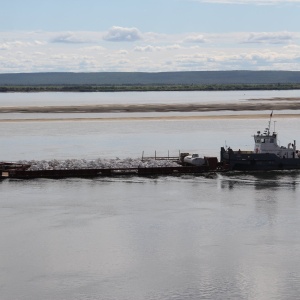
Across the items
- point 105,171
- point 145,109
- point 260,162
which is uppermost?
point 145,109

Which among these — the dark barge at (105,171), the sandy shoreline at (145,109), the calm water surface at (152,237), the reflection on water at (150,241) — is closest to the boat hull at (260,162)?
the dark barge at (105,171)

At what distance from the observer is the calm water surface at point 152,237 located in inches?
1182

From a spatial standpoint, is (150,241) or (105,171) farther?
(105,171)

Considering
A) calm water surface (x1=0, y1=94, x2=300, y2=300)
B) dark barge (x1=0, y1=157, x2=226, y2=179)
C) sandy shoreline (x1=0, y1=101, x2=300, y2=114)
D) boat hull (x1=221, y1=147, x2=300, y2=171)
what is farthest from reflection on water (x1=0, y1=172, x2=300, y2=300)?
sandy shoreline (x1=0, y1=101, x2=300, y2=114)

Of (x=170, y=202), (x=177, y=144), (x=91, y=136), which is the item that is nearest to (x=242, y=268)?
(x=170, y=202)

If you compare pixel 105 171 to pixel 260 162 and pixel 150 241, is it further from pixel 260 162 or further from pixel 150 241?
pixel 150 241

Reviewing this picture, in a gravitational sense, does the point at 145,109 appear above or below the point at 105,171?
above

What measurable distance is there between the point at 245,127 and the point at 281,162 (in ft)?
156

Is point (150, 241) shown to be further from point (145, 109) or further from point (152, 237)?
point (145, 109)

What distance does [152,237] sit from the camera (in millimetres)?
37594

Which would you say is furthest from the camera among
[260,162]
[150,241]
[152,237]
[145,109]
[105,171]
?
[145,109]

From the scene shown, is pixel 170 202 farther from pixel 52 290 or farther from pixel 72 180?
pixel 52 290

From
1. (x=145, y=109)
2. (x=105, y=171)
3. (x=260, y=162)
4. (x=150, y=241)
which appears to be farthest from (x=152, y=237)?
(x=145, y=109)

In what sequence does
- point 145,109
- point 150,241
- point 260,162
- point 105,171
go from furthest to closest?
point 145,109 < point 260,162 < point 105,171 < point 150,241
